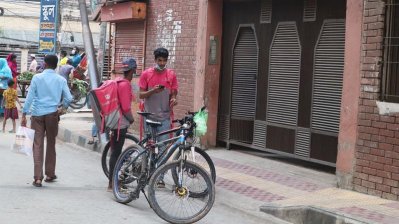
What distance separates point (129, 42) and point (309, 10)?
5.92 metres

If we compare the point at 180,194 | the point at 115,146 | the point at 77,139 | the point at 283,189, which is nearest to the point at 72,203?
the point at 115,146

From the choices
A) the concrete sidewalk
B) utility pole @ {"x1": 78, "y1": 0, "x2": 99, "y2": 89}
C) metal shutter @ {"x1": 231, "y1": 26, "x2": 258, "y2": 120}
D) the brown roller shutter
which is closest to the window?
the concrete sidewalk

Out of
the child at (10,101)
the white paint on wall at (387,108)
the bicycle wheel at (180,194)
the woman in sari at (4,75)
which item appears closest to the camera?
the bicycle wheel at (180,194)

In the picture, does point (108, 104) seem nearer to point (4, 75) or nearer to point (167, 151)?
point (167, 151)

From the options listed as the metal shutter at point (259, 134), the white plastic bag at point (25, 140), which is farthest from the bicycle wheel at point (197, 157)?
the metal shutter at point (259, 134)

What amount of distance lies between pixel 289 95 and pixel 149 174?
3.56 m

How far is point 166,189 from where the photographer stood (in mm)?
6000

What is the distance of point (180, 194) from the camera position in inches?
237

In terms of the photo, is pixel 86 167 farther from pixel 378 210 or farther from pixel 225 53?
pixel 378 210

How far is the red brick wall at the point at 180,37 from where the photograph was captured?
36.5ft

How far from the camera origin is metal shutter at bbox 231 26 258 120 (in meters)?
10.2

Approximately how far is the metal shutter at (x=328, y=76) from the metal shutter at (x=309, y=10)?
318 mm

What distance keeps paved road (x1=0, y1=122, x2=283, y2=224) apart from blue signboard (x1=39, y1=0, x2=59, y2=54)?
25.0 feet

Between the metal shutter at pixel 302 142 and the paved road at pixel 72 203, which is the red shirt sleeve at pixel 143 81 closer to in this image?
the paved road at pixel 72 203
